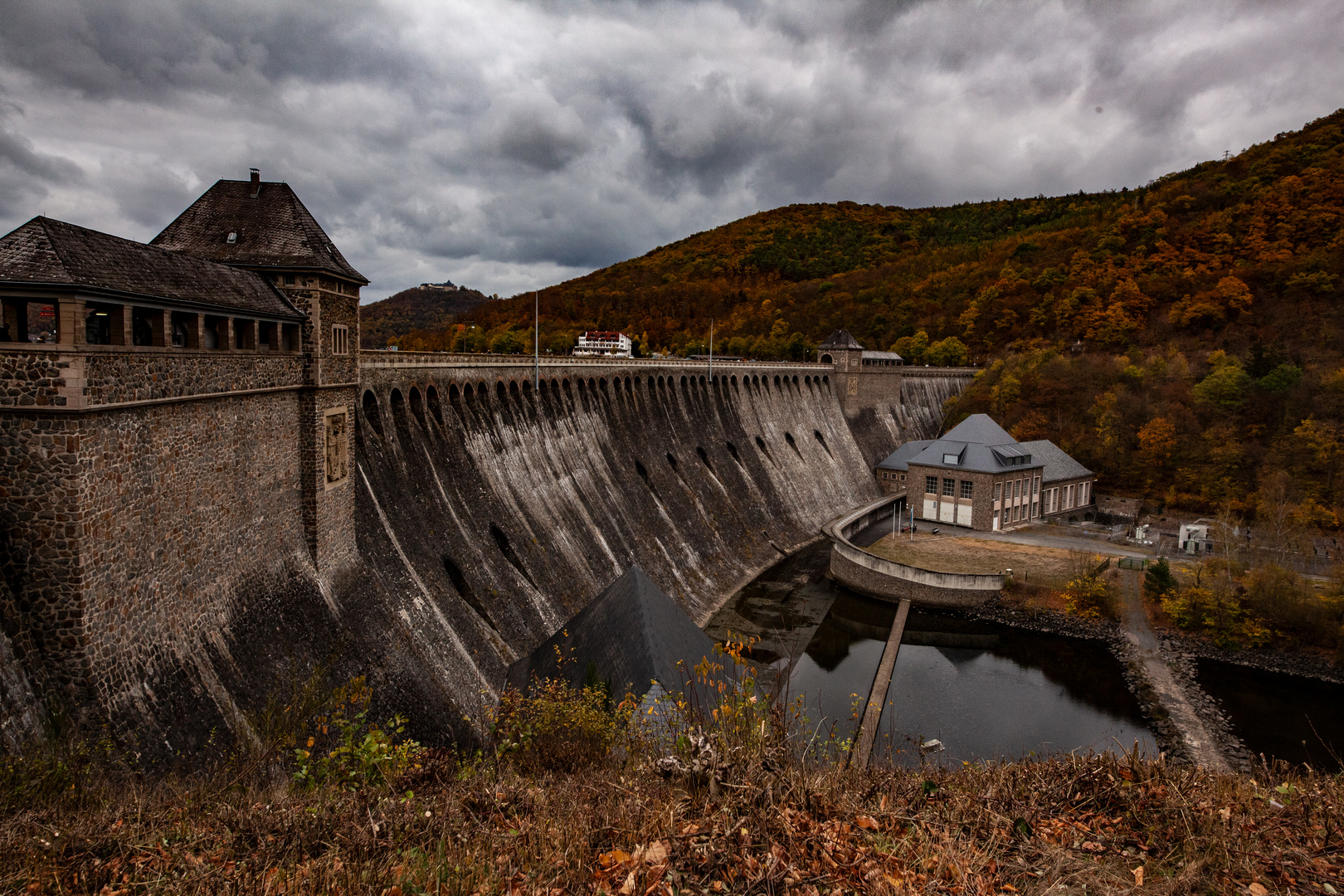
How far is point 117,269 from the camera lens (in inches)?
485

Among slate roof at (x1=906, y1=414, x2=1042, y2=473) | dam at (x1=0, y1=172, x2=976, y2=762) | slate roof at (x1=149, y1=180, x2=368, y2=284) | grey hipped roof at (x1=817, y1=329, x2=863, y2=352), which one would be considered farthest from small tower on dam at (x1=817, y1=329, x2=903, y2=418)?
slate roof at (x1=149, y1=180, x2=368, y2=284)

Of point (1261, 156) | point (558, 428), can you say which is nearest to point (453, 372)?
point (558, 428)

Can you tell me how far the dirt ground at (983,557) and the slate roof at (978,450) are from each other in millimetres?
5521

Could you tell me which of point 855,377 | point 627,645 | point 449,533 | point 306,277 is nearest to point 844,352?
point 855,377

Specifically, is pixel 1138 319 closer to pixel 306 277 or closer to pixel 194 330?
pixel 306 277

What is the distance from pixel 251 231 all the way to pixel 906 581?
3330 centimetres

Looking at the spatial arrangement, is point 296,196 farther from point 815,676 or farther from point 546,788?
point 815,676

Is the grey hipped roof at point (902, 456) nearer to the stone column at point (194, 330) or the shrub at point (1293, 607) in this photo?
the shrub at point (1293, 607)

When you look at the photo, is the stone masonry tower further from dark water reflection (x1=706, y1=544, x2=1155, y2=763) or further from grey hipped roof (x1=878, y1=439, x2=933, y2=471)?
grey hipped roof (x1=878, y1=439, x2=933, y2=471)

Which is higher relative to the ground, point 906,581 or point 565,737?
point 565,737

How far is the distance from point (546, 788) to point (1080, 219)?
515ft

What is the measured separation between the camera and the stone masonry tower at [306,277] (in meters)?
17.6

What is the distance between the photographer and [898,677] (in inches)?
1182

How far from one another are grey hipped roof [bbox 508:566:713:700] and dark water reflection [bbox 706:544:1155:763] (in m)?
6.47
